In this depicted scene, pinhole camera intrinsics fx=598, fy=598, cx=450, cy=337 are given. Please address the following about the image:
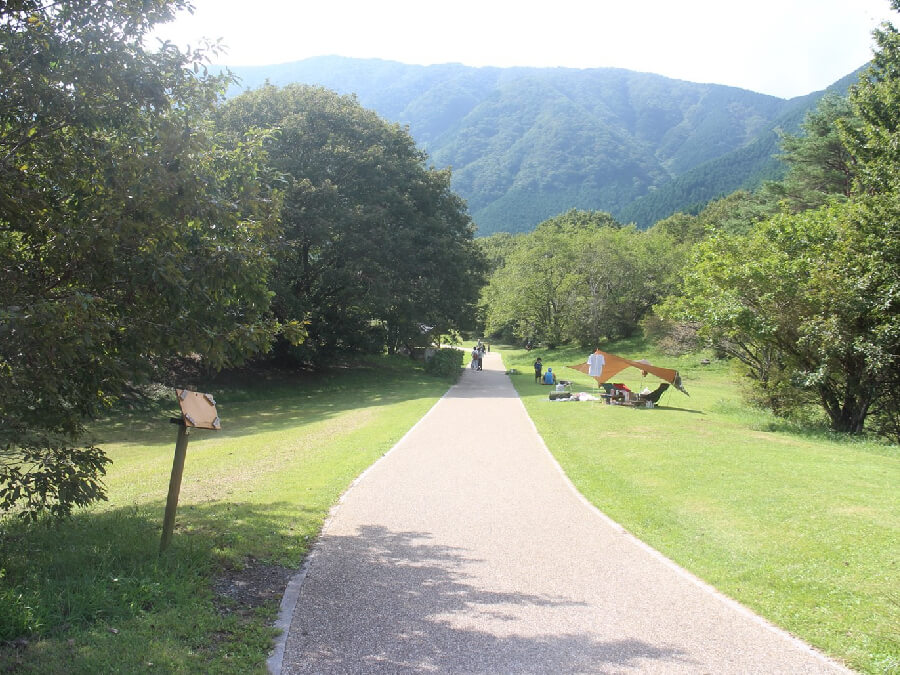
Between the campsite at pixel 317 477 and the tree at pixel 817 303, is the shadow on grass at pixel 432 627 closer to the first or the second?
the campsite at pixel 317 477

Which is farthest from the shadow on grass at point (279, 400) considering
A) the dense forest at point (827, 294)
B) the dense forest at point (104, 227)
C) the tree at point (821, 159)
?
the tree at point (821, 159)

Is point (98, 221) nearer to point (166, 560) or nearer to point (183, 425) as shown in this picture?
point (183, 425)

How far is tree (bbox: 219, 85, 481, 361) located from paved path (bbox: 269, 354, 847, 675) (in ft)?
61.2

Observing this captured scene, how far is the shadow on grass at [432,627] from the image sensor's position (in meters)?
3.94

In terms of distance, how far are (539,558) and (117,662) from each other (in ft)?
12.7

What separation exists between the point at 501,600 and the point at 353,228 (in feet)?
79.2

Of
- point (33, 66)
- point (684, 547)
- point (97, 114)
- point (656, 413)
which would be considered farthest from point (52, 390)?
point (656, 413)

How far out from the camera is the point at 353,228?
27.5 metres

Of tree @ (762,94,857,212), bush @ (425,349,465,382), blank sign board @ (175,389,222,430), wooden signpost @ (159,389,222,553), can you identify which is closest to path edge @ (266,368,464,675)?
wooden signpost @ (159,389,222,553)

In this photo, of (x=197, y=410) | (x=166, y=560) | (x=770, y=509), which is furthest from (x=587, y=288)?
(x=166, y=560)

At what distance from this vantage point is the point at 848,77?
11006 centimetres

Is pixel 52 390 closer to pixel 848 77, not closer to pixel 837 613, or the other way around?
pixel 837 613

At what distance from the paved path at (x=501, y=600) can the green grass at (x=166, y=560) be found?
45 cm

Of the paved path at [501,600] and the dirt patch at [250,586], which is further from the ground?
the paved path at [501,600]
